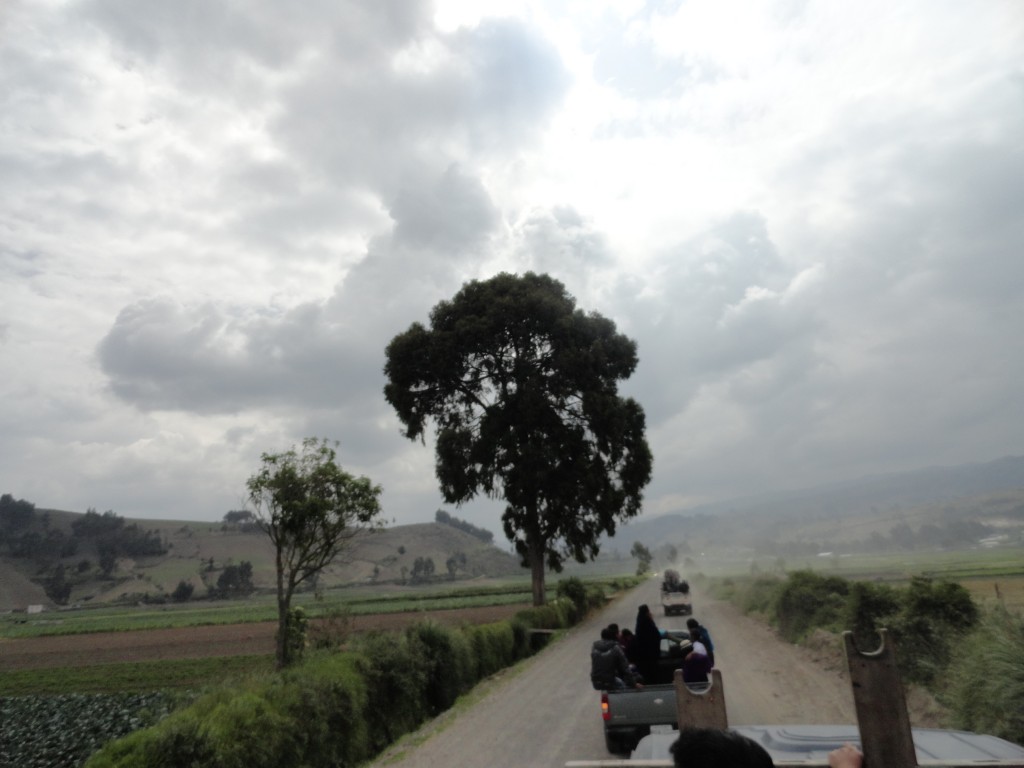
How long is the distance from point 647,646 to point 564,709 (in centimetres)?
389

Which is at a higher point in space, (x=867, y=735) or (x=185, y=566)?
(x=867, y=735)

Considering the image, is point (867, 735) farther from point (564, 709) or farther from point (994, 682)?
point (564, 709)

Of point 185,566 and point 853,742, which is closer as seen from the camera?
point 853,742

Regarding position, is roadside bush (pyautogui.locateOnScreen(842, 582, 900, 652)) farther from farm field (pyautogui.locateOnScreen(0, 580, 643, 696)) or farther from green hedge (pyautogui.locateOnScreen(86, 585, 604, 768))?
farm field (pyautogui.locateOnScreen(0, 580, 643, 696))

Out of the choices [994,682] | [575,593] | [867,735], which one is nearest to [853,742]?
[867,735]

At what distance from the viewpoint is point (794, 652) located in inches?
788

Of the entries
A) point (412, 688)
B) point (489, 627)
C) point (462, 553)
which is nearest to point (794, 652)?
point (489, 627)

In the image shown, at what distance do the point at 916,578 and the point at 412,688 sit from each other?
11196mm

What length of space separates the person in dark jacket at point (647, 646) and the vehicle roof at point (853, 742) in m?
5.60

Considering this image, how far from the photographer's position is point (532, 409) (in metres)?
31.7

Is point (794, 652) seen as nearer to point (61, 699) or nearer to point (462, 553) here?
point (61, 699)

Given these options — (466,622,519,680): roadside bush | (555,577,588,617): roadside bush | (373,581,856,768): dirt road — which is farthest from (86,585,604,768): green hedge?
(555,577,588,617): roadside bush

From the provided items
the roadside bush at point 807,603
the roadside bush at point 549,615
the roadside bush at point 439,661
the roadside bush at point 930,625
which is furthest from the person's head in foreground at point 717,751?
the roadside bush at point 549,615

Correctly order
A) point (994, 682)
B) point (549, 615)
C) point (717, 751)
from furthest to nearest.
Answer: point (549, 615)
point (994, 682)
point (717, 751)
